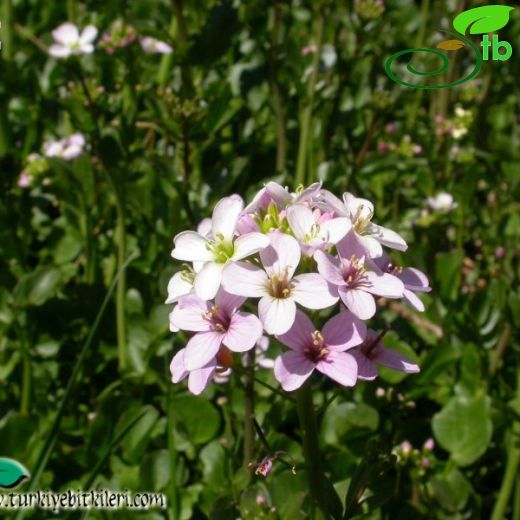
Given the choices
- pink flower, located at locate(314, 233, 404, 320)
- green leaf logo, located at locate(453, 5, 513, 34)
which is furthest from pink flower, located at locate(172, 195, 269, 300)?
green leaf logo, located at locate(453, 5, 513, 34)

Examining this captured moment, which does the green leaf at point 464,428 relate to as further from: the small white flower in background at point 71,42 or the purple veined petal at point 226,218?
the small white flower in background at point 71,42

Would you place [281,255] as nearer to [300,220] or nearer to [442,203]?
[300,220]

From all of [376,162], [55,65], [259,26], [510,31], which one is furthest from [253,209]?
[510,31]

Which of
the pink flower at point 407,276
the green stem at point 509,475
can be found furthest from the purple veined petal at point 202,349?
the green stem at point 509,475

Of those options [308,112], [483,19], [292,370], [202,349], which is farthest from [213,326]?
[483,19]

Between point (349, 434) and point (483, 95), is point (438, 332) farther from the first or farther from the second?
point (483, 95)
